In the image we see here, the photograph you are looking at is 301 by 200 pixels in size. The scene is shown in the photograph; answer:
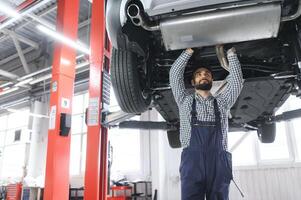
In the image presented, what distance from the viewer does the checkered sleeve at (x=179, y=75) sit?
1948 millimetres

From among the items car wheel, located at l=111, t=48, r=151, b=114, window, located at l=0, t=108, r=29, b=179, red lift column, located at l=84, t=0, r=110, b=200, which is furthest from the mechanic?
window, located at l=0, t=108, r=29, b=179

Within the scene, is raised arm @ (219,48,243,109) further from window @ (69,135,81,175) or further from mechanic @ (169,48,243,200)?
window @ (69,135,81,175)

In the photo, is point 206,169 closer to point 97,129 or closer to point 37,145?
point 97,129

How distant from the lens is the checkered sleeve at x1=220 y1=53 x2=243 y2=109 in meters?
1.87

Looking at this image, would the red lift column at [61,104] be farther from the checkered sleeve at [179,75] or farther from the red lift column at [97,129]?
the checkered sleeve at [179,75]

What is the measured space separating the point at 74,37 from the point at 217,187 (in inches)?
130

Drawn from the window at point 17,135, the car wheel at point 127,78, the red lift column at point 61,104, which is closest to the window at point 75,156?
the window at point 17,135

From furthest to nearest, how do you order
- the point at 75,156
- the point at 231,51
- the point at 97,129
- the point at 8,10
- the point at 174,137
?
the point at 75,156 < the point at 8,10 < the point at 174,137 < the point at 97,129 < the point at 231,51

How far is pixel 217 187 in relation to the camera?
169cm

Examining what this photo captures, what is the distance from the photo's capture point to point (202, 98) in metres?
1.96

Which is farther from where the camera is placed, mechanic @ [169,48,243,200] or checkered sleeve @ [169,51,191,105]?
checkered sleeve @ [169,51,191,105]

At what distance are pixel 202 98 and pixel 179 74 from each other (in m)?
0.23

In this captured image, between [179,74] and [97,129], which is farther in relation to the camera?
[97,129]

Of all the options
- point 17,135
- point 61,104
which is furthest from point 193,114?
point 17,135
